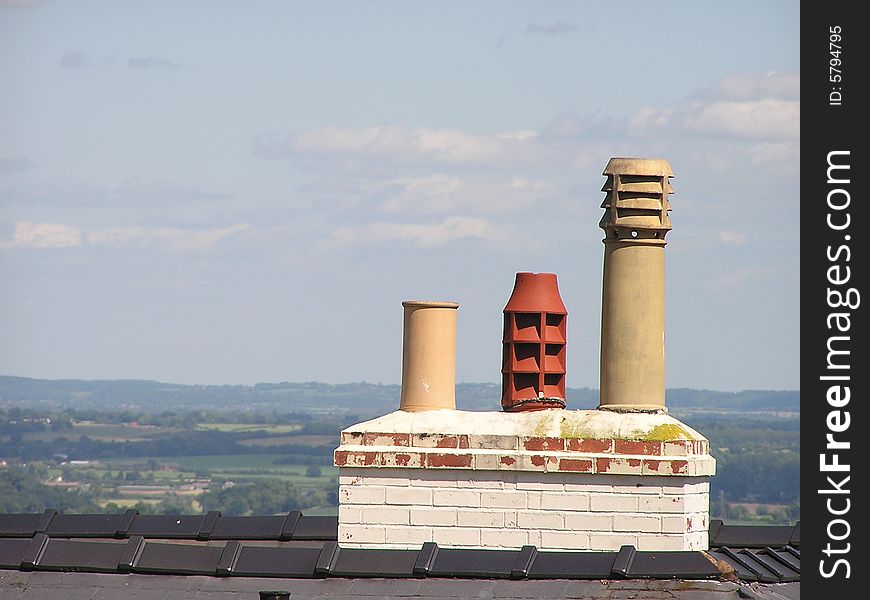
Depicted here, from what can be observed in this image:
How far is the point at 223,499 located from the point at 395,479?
527 feet

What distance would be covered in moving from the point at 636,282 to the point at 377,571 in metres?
3.71

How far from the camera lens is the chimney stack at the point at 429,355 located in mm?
18094

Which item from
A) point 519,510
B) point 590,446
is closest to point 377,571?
point 519,510

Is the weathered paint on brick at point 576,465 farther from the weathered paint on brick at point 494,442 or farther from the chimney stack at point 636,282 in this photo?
the chimney stack at point 636,282

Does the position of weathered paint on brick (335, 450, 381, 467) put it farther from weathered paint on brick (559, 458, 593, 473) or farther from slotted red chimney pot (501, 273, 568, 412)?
weathered paint on brick (559, 458, 593, 473)

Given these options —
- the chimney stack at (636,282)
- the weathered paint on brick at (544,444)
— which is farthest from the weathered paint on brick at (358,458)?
the chimney stack at (636,282)

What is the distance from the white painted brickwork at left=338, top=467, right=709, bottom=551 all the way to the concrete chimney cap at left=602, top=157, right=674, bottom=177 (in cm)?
291

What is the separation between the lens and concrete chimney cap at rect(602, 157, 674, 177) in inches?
699

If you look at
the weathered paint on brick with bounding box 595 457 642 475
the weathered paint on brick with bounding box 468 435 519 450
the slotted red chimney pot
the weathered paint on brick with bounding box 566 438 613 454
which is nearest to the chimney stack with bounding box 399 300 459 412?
the slotted red chimney pot

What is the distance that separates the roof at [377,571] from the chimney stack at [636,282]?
1767 millimetres

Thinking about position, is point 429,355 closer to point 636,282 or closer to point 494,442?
point 494,442
